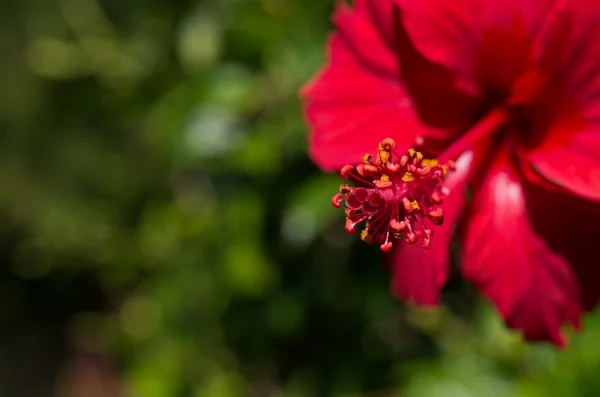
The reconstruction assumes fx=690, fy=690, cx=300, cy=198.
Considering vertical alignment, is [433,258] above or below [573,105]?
below

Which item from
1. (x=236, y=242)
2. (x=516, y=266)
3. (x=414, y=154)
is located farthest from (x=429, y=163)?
(x=236, y=242)

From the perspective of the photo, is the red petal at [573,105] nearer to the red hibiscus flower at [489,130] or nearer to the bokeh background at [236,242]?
the red hibiscus flower at [489,130]

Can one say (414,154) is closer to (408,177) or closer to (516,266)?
(408,177)

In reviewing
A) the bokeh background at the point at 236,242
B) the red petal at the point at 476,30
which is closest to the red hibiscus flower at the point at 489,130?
the red petal at the point at 476,30

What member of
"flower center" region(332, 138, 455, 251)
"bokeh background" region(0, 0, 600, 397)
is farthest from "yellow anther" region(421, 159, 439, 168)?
"bokeh background" region(0, 0, 600, 397)

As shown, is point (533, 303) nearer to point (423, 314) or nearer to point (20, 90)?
point (423, 314)

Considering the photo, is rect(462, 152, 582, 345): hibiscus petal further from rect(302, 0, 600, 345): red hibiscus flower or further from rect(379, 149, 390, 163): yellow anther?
rect(379, 149, 390, 163): yellow anther
